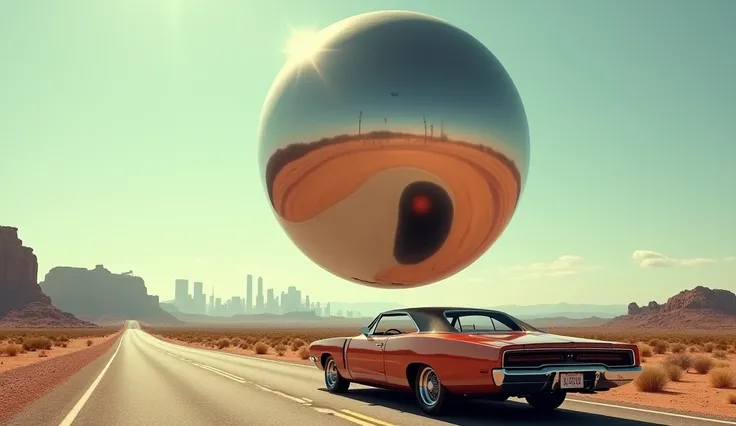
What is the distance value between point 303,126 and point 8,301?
601 feet

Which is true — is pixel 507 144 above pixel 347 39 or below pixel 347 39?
below

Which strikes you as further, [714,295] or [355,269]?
[714,295]

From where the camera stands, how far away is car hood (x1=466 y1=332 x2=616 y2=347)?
26.7 ft

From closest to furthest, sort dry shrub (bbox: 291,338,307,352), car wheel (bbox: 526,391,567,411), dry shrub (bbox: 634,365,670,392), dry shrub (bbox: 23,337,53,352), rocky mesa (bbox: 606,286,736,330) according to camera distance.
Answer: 1. car wheel (bbox: 526,391,567,411)
2. dry shrub (bbox: 634,365,670,392)
3. dry shrub (bbox: 291,338,307,352)
4. dry shrub (bbox: 23,337,53,352)
5. rocky mesa (bbox: 606,286,736,330)

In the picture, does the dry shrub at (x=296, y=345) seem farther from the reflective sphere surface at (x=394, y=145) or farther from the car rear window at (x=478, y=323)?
the reflective sphere surface at (x=394, y=145)

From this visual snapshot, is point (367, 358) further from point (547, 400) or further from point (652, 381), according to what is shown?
point (652, 381)

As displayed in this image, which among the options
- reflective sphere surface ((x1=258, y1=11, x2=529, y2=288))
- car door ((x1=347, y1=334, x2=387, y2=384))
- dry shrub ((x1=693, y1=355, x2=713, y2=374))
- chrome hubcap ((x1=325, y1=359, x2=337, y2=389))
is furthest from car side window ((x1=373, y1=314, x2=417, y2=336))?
dry shrub ((x1=693, y1=355, x2=713, y2=374))

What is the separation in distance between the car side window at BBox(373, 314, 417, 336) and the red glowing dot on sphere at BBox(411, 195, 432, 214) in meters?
2.68

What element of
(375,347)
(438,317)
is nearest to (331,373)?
(375,347)

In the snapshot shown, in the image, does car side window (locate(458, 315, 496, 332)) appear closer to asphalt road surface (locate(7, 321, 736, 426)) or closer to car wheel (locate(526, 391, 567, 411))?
asphalt road surface (locate(7, 321, 736, 426))

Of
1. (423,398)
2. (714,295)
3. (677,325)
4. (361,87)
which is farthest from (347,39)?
(714,295)

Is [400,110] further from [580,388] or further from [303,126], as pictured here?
[580,388]

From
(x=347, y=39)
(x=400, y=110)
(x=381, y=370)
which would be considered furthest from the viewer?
(x=381, y=370)

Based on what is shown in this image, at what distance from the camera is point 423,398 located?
31.0 feet
